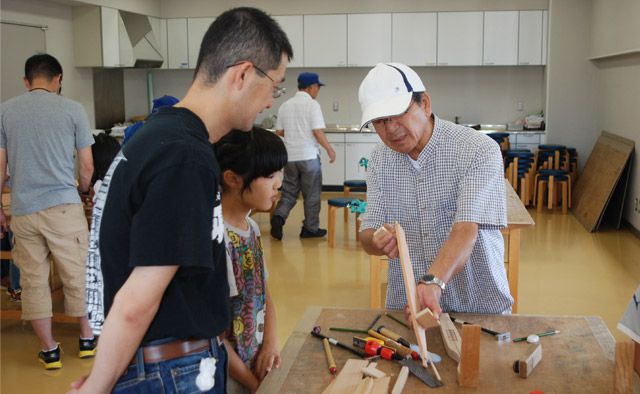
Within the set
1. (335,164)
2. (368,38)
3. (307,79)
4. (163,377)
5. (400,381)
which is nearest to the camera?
(163,377)

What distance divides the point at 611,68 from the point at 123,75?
6185 mm

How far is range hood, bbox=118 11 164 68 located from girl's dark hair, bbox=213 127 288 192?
6.94 m

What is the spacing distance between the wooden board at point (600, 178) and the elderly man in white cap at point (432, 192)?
207 inches

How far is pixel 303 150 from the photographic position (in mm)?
6590

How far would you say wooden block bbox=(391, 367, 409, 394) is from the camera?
161 cm

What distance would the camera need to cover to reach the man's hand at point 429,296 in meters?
1.84

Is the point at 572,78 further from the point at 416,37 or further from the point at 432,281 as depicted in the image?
the point at 432,281

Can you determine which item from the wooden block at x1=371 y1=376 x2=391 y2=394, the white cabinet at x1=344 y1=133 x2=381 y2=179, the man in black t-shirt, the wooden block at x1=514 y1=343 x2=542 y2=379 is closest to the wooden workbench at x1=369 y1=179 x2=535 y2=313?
the wooden block at x1=514 y1=343 x2=542 y2=379

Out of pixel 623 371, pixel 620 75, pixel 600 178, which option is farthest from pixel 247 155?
pixel 620 75

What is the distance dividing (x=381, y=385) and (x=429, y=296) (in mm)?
319

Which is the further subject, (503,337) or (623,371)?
(503,337)

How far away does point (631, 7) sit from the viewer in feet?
22.4

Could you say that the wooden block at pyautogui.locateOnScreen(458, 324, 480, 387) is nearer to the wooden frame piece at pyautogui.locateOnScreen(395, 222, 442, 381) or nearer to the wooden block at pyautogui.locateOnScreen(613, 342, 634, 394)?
the wooden frame piece at pyautogui.locateOnScreen(395, 222, 442, 381)

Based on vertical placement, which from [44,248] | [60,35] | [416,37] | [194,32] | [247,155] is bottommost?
[44,248]
